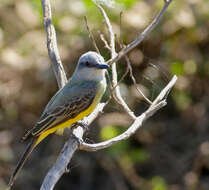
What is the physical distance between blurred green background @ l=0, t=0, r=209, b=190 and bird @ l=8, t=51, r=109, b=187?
5.01ft

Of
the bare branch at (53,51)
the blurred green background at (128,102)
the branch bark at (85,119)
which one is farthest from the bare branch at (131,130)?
the blurred green background at (128,102)

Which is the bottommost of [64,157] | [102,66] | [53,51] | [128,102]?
[128,102]

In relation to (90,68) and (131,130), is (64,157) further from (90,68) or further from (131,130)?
(90,68)

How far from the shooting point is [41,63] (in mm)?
8070

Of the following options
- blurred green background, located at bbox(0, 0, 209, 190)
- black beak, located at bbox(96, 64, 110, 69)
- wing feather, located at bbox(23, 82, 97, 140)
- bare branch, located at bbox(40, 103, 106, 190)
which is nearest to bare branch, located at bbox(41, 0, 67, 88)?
wing feather, located at bbox(23, 82, 97, 140)

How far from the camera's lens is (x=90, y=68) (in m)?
4.83

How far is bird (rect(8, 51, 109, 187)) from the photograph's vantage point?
4574mm

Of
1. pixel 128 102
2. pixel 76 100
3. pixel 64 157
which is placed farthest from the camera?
pixel 128 102

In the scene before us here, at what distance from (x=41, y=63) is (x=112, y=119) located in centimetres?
191

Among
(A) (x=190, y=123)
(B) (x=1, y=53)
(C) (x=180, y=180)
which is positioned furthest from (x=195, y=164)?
(B) (x=1, y=53)

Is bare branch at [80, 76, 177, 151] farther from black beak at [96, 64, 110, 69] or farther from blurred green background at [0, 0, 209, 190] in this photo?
blurred green background at [0, 0, 209, 190]

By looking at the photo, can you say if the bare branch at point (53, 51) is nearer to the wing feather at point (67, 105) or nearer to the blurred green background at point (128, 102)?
the wing feather at point (67, 105)

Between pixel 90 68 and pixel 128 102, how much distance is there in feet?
7.83

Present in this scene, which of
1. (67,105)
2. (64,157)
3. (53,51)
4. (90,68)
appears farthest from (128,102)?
(64,157)
